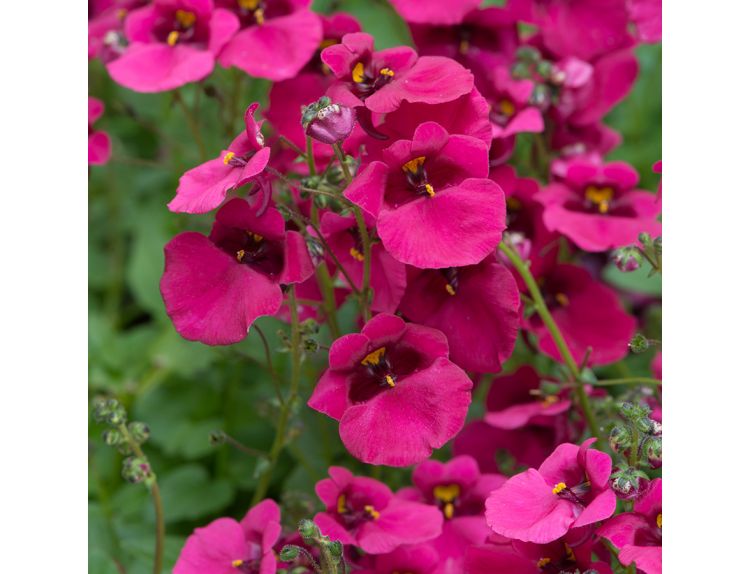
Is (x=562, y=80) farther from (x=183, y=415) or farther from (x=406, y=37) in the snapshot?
(x=183, y=415)

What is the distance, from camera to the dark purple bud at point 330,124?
0.58m

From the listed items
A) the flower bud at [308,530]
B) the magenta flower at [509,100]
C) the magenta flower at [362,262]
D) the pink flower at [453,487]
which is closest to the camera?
the flower bud at [308,530]

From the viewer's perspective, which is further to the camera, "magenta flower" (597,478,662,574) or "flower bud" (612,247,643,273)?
"flower bud" (612,247,643,273)

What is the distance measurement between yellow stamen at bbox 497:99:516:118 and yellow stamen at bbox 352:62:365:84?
304 mm

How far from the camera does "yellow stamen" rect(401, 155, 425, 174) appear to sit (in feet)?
2.09

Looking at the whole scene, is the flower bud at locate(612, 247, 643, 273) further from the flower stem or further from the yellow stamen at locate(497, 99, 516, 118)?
the yellow stamen at locate(497, 99, 516, 118)

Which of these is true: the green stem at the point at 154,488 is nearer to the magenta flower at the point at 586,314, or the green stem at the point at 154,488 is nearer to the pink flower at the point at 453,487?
the pink flower at the point at 453,487

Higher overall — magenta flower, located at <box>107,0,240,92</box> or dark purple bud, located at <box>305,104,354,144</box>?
dark purple bud, located at <box>305,104,354,144</box>

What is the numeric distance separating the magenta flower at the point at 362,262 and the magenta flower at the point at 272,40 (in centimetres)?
21

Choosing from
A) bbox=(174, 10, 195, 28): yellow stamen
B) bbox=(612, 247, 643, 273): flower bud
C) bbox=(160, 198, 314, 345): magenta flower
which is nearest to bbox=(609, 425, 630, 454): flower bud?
bbox=(612, 247, 643, 273): flower bud

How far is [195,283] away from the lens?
2.18ft

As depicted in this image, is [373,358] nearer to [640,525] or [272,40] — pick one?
[640,525]

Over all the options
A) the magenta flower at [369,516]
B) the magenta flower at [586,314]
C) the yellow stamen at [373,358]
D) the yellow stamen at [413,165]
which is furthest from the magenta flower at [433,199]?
the magenta flower at [586,314]

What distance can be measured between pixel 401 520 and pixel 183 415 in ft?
1.52
